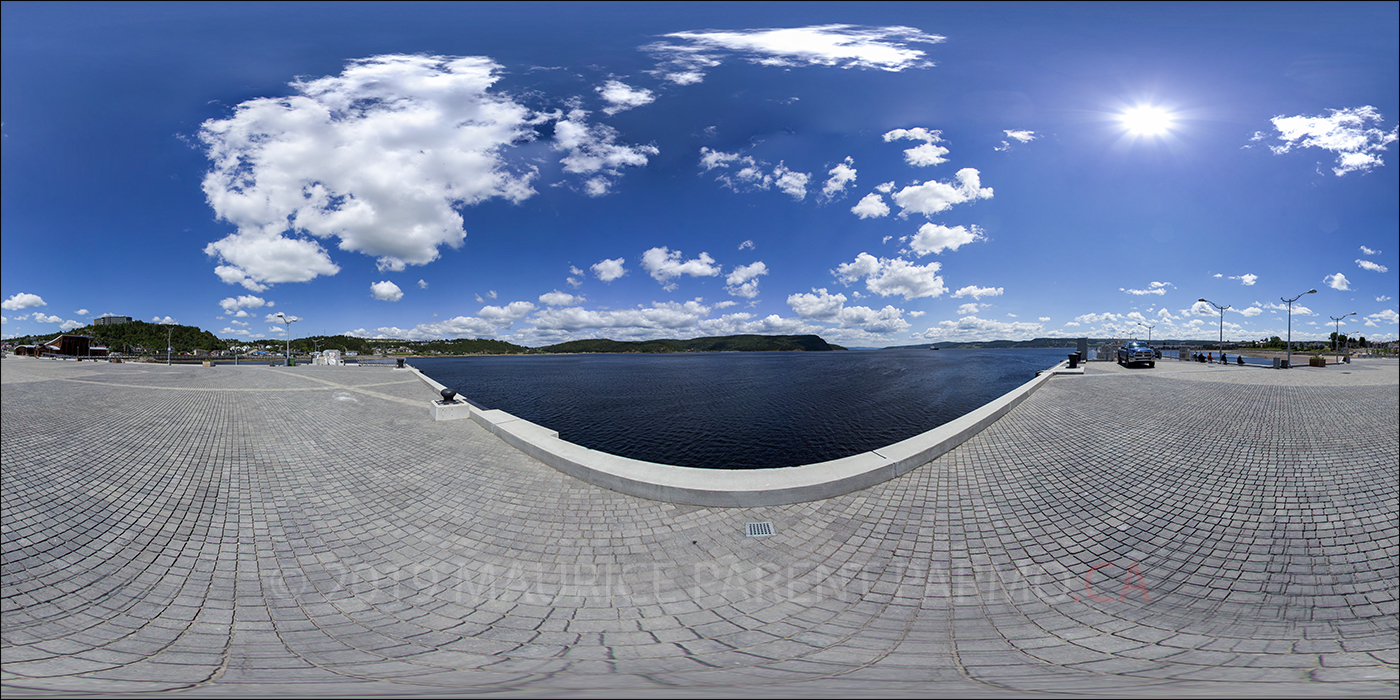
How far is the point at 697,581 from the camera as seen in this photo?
3.83 metres

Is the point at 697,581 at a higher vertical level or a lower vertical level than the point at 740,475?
lower

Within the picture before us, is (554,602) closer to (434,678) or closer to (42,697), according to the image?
(434,678)

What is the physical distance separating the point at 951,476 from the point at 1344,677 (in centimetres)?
341

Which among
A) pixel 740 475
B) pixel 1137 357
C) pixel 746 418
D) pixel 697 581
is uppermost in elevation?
pixel 1137 357

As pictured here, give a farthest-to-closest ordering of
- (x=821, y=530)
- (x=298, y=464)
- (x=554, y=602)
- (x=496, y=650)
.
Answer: (x=298, y=464)
(x=821, y=530)
(x=554, y=602)
(x=496, y=650)

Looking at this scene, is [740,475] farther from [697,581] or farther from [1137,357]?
[1137,357]

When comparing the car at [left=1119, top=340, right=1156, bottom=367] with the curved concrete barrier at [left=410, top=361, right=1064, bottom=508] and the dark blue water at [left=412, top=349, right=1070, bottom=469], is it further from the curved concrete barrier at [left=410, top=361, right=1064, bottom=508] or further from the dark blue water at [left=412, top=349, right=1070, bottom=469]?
the curved concrete barrier at [left=410, top=361, right=1064, bottom=508]

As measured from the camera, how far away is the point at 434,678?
2922mm

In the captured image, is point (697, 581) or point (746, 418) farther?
point (746, 418)

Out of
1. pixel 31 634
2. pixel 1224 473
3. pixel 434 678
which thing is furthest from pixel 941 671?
pixel 1224 473

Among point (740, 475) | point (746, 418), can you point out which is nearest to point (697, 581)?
point (740, 475)

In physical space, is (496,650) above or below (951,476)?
below

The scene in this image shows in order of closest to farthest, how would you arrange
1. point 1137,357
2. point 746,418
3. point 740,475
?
point 740,475 → point 746,418 → point 1137,357

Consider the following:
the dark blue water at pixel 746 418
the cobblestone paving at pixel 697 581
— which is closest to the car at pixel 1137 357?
the dark blue water at pixel 746 418
